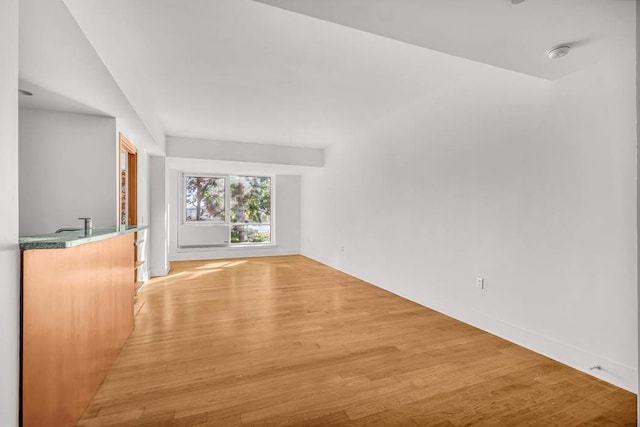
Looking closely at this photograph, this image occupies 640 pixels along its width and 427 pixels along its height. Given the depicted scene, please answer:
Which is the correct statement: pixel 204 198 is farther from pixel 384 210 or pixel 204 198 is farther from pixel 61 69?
pixel 61 69

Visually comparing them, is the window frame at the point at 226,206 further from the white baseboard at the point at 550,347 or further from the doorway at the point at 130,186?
the white baseboard at the point at 550,347

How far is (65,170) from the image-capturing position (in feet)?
9.27

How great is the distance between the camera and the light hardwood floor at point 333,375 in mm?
1715

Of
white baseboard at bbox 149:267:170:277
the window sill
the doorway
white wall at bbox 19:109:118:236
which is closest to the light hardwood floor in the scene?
white wall at bbox 19:109:118:236

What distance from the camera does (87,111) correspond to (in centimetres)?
275

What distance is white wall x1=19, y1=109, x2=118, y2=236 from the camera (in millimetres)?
2711

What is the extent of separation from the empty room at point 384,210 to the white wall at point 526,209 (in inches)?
0.6

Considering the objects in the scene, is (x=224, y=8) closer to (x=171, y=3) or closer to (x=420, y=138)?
(x=171, y=3)

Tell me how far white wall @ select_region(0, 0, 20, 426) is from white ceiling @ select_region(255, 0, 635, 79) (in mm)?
1041

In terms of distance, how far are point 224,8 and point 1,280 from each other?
189 cm

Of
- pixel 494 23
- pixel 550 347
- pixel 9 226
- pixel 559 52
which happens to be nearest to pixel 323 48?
pixel 494 23

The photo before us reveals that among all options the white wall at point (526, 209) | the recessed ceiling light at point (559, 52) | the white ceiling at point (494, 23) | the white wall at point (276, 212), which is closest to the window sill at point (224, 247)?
the white wall at point (276, 212)

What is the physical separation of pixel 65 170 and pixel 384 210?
12.1ft

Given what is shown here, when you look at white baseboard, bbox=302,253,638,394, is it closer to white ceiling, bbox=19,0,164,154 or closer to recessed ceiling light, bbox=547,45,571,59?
recessed ceiling light, bbox=547,45,571,59
